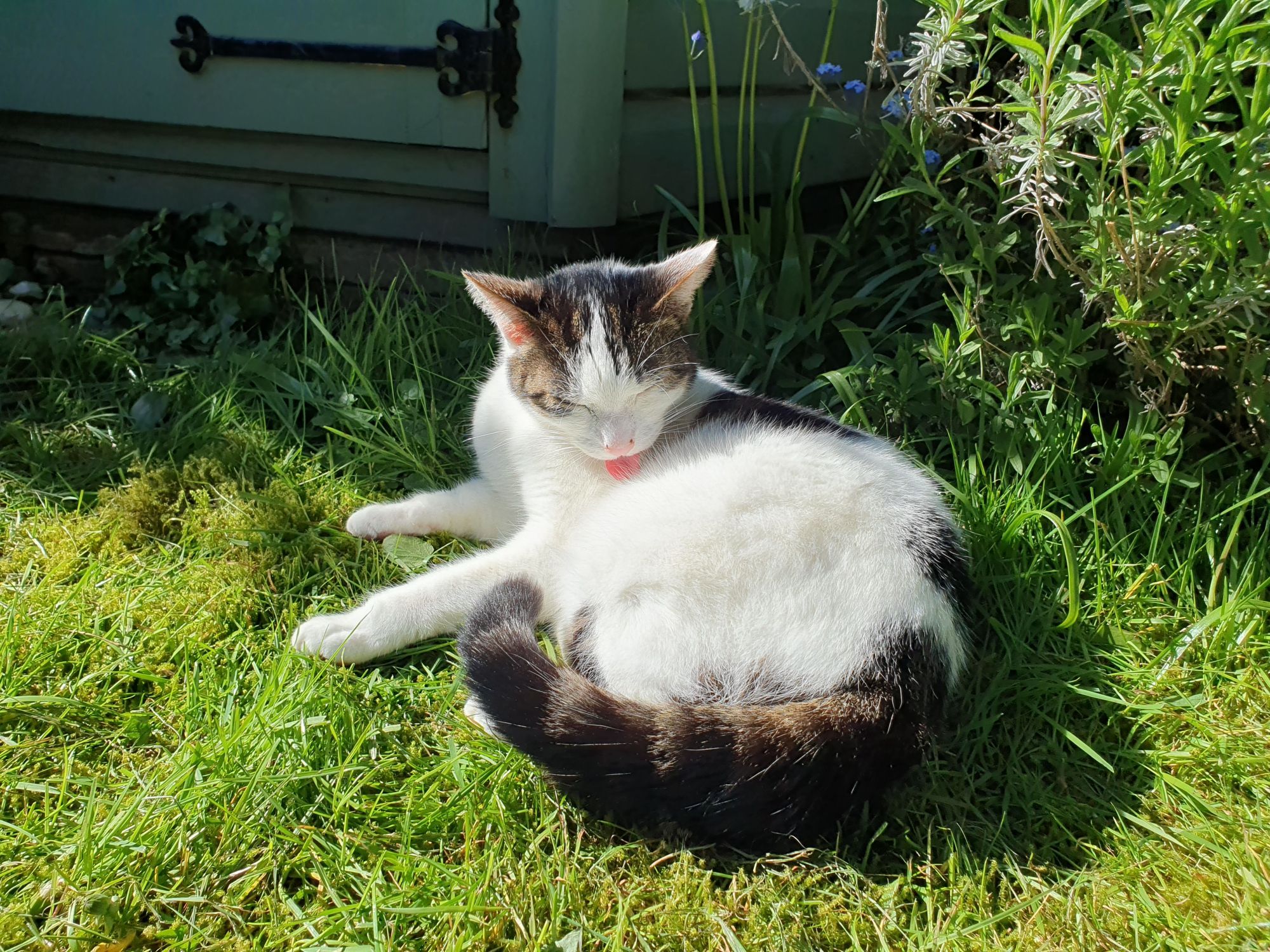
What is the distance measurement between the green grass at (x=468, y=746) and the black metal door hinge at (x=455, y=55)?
125 cm

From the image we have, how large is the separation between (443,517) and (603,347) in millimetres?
660

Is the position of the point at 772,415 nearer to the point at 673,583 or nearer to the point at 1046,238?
the point at 673,583

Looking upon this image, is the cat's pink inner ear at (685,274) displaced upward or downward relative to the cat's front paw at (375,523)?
upward

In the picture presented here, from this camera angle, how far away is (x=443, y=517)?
2162 millimetres

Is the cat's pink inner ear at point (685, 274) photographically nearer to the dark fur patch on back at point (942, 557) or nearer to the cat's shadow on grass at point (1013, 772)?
the dark fur patch on back at point (942, 557)

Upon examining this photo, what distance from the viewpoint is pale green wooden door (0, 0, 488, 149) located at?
2965 millimetres

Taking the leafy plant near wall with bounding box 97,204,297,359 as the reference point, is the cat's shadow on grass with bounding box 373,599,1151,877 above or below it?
below

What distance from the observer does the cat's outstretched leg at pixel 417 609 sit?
68.4 inches

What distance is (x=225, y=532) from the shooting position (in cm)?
204

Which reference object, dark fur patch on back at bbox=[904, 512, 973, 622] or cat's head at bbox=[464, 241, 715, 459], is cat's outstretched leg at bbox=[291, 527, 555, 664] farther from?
dark fur patch on back at bbox=[904, 512, 973, 622]

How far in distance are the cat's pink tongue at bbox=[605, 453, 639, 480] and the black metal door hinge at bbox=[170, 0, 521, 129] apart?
1612 mm

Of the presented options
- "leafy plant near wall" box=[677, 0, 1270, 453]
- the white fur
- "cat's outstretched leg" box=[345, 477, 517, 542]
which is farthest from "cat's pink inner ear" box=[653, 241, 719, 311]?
"cat's outstretched leg" box=[345, 477, 517, 542]

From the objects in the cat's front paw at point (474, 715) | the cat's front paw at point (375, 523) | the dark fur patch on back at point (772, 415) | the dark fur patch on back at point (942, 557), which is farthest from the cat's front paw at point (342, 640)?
the dark fur patch on back at point (942, 557)

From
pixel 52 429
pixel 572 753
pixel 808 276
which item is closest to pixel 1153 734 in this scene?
pixel 572 753
